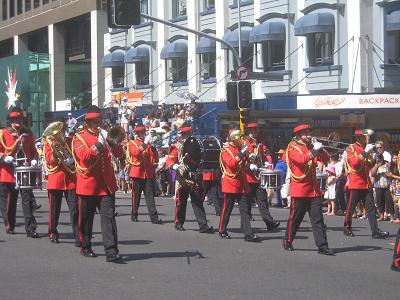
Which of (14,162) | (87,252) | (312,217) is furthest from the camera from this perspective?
(14,162)

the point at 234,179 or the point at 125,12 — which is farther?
the point at 125,12

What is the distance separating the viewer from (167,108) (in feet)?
106

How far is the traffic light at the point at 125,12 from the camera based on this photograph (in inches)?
763

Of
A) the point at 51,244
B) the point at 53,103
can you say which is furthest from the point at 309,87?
the point at 53,103

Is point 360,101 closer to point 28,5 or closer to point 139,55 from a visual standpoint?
point 139,55

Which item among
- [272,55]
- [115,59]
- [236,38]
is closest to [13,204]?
[272,55]

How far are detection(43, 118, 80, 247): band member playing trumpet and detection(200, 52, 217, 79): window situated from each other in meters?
21.7

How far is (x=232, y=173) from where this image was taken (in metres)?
13.6

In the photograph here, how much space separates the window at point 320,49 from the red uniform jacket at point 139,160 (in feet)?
40.7

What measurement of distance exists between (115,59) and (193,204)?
27150 millimetres

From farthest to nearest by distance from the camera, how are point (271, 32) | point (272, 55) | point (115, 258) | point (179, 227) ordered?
point (272, 55) < point (271, 32) < point (179, 227) < point (115, 258)

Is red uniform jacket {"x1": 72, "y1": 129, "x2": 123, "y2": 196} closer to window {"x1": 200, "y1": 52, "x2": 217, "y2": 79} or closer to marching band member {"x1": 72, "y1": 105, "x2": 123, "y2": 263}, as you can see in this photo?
marching band member {"x1": 72, "y1": 105, "x2": 123, "y2": 263}

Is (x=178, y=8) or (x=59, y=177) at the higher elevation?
(x=178, y=8)

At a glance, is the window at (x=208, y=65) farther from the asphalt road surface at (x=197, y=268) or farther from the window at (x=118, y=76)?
the asphalt road surface at (x=197, y=268)
